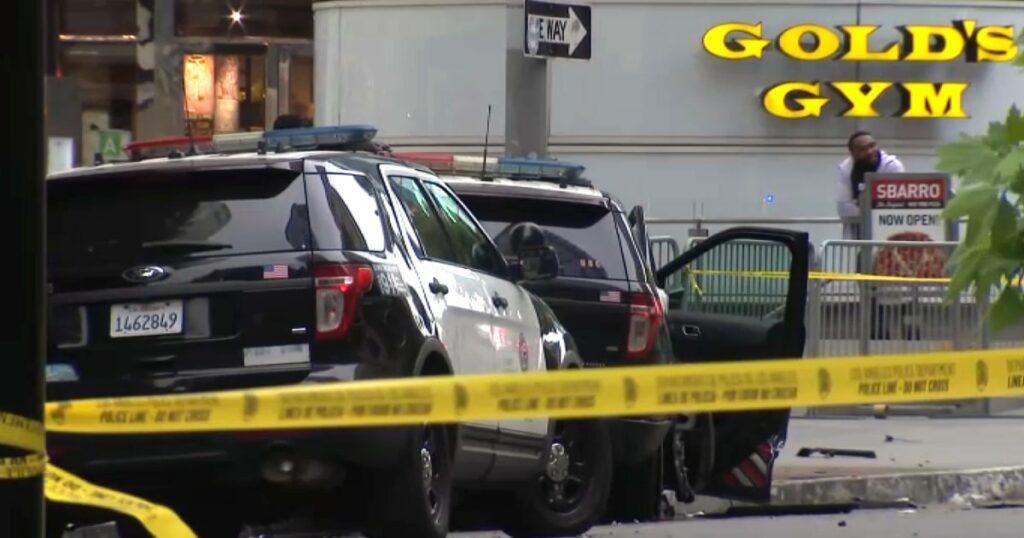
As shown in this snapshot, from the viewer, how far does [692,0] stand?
21.4m

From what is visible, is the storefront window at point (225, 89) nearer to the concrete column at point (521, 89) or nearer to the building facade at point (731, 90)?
the building facade at point (731, 90)

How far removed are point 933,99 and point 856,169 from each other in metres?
2.86

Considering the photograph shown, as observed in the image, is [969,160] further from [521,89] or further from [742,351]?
[521,89]

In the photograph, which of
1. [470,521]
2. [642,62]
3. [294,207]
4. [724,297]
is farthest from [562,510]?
[642,62]

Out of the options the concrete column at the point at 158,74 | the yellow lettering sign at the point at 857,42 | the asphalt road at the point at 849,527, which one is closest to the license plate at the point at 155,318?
the asphalt road at the point at 849,527

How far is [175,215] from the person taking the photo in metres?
7.96

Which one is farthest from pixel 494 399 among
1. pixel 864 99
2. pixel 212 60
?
pixel 212 60

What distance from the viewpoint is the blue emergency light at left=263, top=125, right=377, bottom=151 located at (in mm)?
9242

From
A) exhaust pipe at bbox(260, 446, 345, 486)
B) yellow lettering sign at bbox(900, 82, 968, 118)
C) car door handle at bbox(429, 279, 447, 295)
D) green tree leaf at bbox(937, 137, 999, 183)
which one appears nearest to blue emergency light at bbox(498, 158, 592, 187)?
car door handle at bbox(429, 279, 447, 295)

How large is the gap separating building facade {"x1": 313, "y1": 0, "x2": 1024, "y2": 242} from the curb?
9.00 metres

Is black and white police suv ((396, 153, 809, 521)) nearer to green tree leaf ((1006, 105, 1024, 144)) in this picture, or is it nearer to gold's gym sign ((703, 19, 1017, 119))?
green tree leaf ((1006, 105, 1024, 144))

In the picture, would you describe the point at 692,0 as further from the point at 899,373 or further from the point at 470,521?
the point at 899,373

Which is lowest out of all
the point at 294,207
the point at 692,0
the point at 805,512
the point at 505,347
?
the point at 805,512

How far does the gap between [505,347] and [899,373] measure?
2.90m
